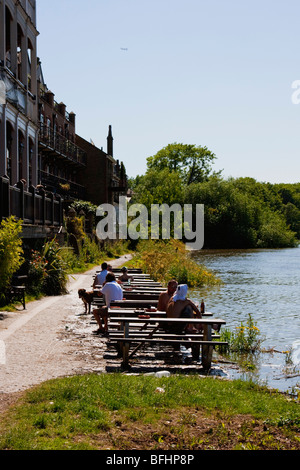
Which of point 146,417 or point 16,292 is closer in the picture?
point 146,417

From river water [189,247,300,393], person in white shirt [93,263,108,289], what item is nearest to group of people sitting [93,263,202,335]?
river water [189,247,300,393]

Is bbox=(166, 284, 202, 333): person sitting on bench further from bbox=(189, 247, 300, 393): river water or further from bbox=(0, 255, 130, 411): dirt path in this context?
bbox=(0, 255, 130, 411): dirt path

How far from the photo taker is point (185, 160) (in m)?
88.4

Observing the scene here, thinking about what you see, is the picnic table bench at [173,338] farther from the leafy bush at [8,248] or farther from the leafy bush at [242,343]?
the leafy bush at [8,248]

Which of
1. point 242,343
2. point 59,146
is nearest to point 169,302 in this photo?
point 242,343

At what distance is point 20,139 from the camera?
68.5 ft

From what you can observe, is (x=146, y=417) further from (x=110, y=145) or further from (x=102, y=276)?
(x=110, y=145)

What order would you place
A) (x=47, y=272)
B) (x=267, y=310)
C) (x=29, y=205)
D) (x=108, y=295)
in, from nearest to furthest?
1. (x=108, y=295)
2. (x=29, y=205)
3. (x=47, y=272)
4. (x=267, y=310)

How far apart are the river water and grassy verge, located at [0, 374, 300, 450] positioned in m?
2.04

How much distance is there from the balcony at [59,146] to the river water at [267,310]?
1643 centimetres

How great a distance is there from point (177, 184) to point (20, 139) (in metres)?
40.6

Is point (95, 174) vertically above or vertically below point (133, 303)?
above

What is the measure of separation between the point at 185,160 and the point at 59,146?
43.7 meters
